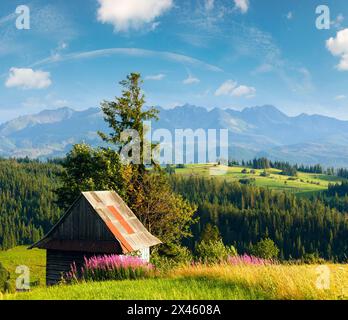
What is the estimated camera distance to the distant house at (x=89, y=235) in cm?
2698

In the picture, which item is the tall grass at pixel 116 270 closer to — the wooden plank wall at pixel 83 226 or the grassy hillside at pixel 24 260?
the wooden plank wall at pixel 83 226

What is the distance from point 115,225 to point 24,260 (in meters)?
146

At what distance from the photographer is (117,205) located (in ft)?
99.0

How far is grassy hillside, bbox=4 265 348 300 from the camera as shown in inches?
409

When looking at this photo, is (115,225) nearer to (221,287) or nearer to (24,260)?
(221,287)

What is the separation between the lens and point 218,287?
12.0 metres

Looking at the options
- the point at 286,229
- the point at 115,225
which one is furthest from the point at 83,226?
the point at 286,229

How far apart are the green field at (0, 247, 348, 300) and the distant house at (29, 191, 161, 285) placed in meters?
12.7

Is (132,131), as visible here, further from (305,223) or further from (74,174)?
(305,223)

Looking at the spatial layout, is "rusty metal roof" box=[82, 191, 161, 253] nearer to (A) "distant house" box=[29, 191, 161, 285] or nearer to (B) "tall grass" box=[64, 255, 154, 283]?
(A) "distant house" box=[29, 191, 161, 285]

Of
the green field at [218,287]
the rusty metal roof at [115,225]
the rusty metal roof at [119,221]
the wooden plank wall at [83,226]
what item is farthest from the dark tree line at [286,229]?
the green field at [218,287]
